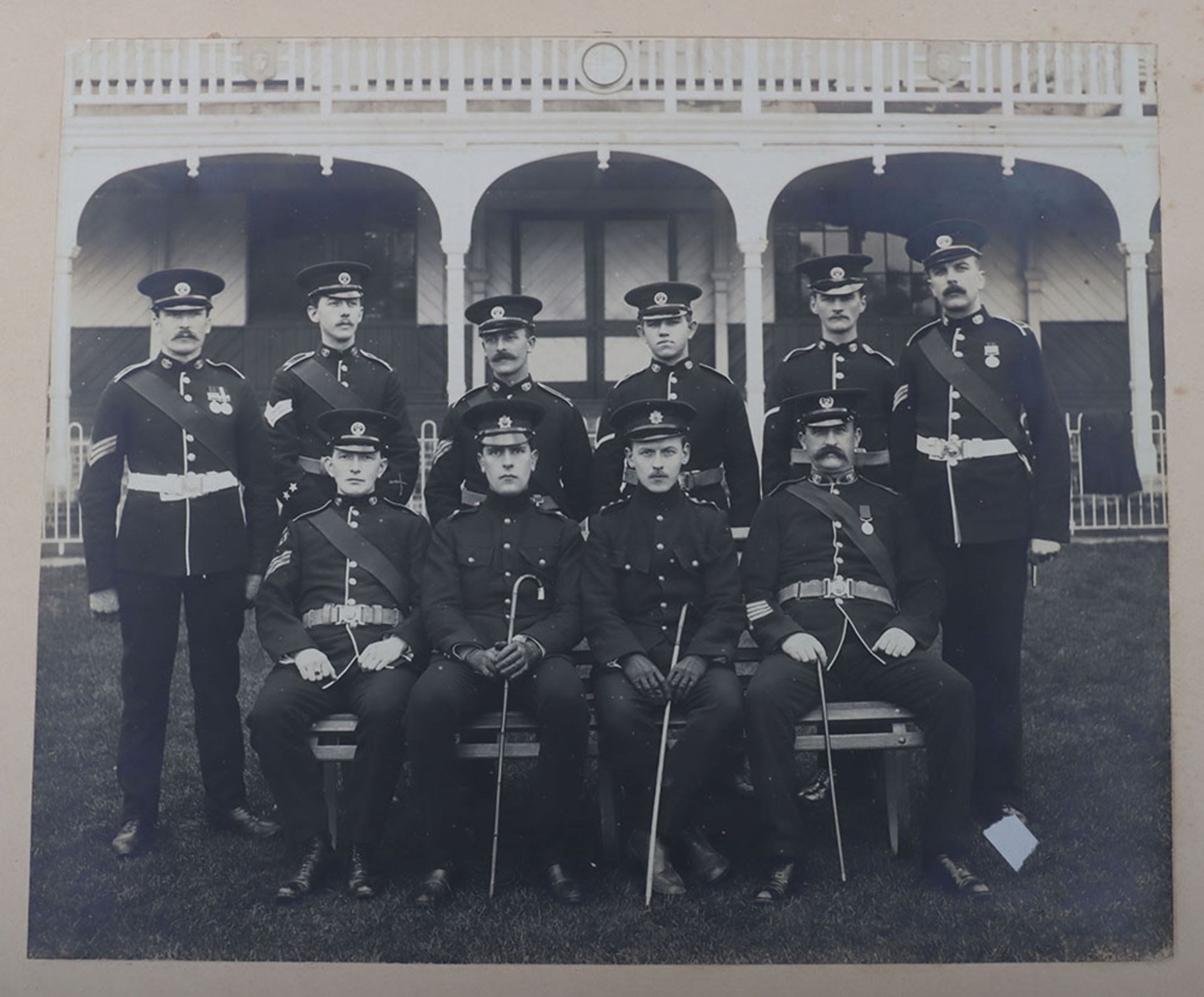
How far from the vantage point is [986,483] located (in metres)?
2.91

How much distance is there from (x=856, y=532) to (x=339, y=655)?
1574 mm

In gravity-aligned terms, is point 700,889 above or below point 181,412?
below

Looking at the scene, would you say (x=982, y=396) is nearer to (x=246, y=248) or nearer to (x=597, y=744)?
(x=597, y=744)

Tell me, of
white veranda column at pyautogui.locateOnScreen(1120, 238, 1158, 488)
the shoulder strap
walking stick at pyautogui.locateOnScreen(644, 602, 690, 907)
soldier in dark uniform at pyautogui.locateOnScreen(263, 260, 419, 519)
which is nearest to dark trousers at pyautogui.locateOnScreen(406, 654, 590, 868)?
walking stick at pyautogui.locateOnScreen(644, 602, 690, 907)

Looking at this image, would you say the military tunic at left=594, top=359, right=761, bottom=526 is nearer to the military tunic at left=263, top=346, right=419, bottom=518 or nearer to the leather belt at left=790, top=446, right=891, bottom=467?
the leather belt at left=790, top=446, right=891, bottom=467

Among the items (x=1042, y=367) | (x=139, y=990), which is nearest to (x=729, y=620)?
(x=1042, y=367)

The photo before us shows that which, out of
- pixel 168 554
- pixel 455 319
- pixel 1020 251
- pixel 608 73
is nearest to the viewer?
pixel 168 554

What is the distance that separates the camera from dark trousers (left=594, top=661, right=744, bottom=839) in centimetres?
268

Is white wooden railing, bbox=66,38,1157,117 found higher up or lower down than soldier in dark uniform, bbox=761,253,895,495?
higher up

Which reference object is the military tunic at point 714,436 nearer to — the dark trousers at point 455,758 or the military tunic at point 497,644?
the military tunic at point 497,644

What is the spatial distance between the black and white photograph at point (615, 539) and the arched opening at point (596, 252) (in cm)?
9

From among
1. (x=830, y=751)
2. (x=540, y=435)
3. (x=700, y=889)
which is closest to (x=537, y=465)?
(x=540, y=435)

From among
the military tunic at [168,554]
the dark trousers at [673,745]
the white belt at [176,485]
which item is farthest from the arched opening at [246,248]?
the dark trousers at [673,745]

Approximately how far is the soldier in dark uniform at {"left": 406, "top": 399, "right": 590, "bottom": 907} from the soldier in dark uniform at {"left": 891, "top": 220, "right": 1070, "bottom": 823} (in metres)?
1.14
